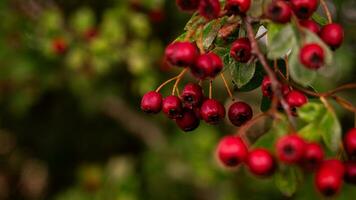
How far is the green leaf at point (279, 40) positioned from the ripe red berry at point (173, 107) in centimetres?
31

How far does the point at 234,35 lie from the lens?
163 cm

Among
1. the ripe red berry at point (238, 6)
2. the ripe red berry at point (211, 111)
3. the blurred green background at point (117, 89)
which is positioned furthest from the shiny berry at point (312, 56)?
the blurred green background at point (117, 89)

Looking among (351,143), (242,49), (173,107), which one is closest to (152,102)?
(173,107)

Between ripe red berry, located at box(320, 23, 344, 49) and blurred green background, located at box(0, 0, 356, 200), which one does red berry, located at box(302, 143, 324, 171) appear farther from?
blurred green background, located at box(0, 0, 356, 200)

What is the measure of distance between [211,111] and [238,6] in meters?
0.30

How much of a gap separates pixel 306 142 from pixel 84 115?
14.1 ft

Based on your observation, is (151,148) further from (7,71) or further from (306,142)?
(306,142)

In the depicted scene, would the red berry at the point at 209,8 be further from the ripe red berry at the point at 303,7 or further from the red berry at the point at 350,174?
the red berry at the point at 350,174

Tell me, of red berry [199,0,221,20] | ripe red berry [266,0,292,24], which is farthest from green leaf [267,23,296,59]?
red berry [199,0,221,20]

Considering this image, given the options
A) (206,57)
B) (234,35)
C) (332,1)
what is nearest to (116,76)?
(332,1)

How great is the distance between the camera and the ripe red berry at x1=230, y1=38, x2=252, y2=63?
1.41 metres

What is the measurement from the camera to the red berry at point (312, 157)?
3.49 feet

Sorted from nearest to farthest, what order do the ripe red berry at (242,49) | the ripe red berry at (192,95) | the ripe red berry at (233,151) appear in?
the ripe red berry at (233,151), the ripe red berry at (242,49), the ripe red berry at (192,95)

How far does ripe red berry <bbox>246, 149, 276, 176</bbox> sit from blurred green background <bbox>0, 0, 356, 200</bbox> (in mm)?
2861
